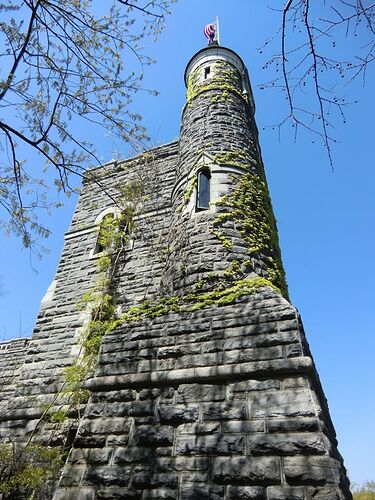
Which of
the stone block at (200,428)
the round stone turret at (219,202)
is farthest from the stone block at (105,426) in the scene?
the round stone turret at (219,202)

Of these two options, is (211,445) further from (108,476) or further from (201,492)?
(108,476)

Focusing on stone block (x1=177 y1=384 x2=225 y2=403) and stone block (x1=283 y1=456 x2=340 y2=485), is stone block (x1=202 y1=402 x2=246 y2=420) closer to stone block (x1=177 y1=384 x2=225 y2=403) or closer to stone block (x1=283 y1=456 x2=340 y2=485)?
stone block (x1=177 y1=384 x2=225 y2=403)

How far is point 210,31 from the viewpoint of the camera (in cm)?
1284

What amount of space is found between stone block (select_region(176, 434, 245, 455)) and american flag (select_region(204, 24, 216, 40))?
529 inches

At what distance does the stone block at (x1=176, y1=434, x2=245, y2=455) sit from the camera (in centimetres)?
301

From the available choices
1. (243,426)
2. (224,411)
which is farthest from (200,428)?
(243,426)

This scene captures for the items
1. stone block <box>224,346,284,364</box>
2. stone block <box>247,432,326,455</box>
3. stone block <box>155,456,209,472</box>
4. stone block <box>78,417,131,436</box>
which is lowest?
stone block <box>155,456,209,472</box>

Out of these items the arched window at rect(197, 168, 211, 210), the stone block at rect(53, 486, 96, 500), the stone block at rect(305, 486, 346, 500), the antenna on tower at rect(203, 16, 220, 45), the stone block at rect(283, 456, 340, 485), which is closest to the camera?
the stone block at rect(305, 486, 346, 500)

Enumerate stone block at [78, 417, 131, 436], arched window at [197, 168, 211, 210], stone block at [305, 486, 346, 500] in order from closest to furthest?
stone block at [305, 486, 346, 500], stone block at [78, 417, 131, 436], arched window at [197, 168, 211, 210]

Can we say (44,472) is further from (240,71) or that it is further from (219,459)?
(240,71)

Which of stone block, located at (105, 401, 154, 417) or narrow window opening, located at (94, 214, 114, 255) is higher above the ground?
narrow window opening, located at (94, 214, 114, 255)

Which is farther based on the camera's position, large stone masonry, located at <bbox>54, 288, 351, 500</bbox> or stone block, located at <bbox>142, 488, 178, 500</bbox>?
stone block, located at <bbox>142, 488, 178, 500</bbox>

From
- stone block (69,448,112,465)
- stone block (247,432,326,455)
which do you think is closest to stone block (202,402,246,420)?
stone block (247,432,326,455)

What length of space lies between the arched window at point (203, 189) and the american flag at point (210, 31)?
355 inches
